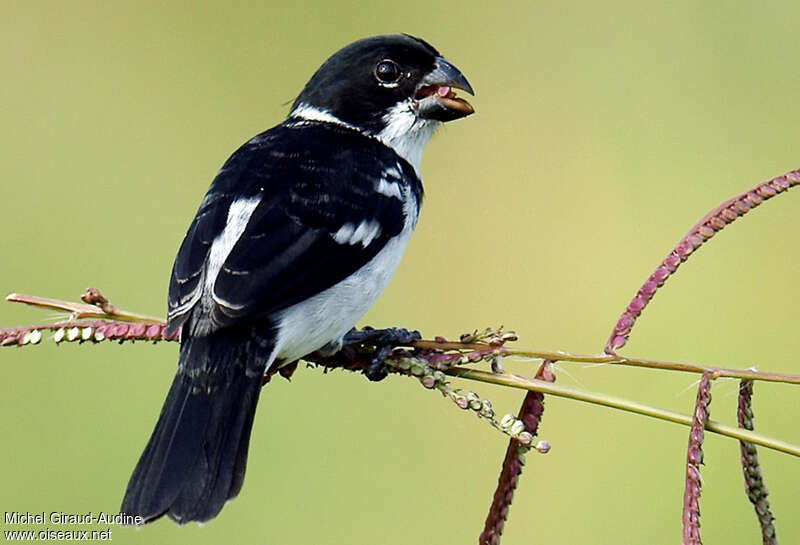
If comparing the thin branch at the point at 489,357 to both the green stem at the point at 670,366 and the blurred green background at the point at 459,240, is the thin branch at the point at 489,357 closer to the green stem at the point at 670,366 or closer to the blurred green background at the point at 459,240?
the green stem at the point at 670,366

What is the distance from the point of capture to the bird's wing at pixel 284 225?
3088 mm

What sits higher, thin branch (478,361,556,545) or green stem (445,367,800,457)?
green stem (445,367,800,457)

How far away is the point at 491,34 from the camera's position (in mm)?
6945

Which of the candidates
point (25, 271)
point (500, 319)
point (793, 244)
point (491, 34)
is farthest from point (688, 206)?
point (25, 271)

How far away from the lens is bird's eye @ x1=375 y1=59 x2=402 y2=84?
154 inches

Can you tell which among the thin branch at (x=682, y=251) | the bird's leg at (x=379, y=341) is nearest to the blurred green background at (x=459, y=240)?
the bird's leg at (x=379, y=341)

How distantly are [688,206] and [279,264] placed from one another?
138 inches

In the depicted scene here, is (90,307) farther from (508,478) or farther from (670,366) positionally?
(670,366)

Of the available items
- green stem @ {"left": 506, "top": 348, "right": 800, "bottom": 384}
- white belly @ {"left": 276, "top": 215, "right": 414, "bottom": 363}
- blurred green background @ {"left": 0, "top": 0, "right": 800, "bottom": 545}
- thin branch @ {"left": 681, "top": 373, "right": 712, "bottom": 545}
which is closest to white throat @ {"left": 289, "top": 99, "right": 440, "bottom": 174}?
white belly @ {"left": 276, "top": 215, "right": 414, "bottom": 363}

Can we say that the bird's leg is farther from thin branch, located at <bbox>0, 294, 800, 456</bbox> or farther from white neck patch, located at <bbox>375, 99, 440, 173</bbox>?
white neck patch, located at <bbox>375, 99, 440, 173</bbox>

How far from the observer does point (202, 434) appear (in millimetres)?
2965

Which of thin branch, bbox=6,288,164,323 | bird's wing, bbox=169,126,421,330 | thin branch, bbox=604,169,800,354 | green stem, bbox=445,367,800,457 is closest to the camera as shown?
green stem, bbox=445,367,800,457

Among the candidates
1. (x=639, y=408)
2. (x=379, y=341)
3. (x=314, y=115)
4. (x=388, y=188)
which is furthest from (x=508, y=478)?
(x=314, y=115)

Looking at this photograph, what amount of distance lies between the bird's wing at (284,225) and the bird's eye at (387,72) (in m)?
0.33
